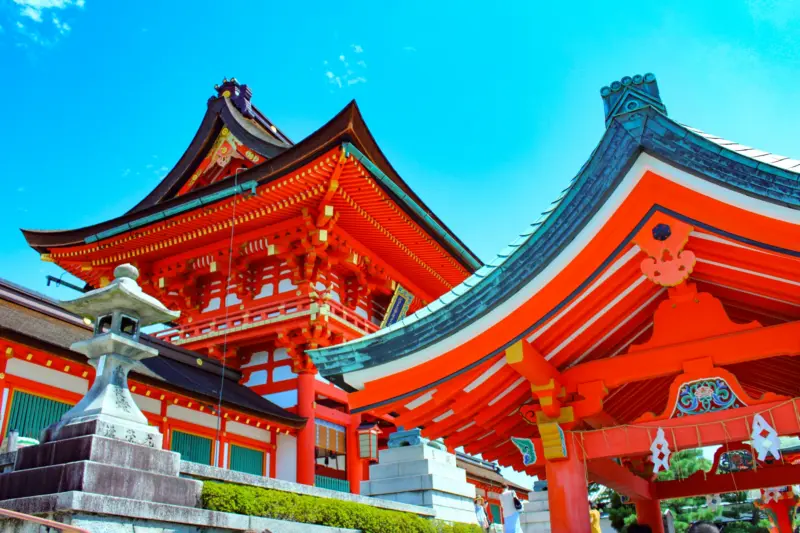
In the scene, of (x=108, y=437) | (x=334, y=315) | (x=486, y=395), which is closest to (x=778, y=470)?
(x=486, y=395)

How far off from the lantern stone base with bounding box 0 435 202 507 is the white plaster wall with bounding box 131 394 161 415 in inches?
268

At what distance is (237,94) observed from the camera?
68.7ft

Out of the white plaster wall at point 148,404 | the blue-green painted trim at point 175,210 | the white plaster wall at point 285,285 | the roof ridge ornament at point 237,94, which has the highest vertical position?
the roof ridge ornament at point 237,94

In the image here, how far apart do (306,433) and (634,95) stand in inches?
486

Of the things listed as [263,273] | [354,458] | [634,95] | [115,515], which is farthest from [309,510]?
[263,273]

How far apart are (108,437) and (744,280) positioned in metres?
5.71

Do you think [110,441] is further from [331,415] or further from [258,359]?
[258,359]

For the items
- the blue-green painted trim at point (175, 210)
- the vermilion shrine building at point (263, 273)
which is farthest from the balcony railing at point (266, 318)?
the blue-green painted trim at point (175, 210)

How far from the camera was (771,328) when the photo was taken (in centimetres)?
518

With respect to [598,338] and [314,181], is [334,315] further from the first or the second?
[598,338]

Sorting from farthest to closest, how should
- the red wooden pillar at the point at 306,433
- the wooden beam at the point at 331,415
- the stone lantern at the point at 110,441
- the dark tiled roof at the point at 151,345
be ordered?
the wooden beam at the point at 331,415, the red wooden pillar at the point at 306,433, the dark tiled roof at the point at 151,345, the stone lantern at the point at 110,441

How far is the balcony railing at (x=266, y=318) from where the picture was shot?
1590cm

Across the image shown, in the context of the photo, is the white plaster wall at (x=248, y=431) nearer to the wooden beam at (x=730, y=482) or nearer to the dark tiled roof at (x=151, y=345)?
the dark tiled roof at (x=151, y=345)

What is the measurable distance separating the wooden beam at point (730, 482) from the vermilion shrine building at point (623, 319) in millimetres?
1790
